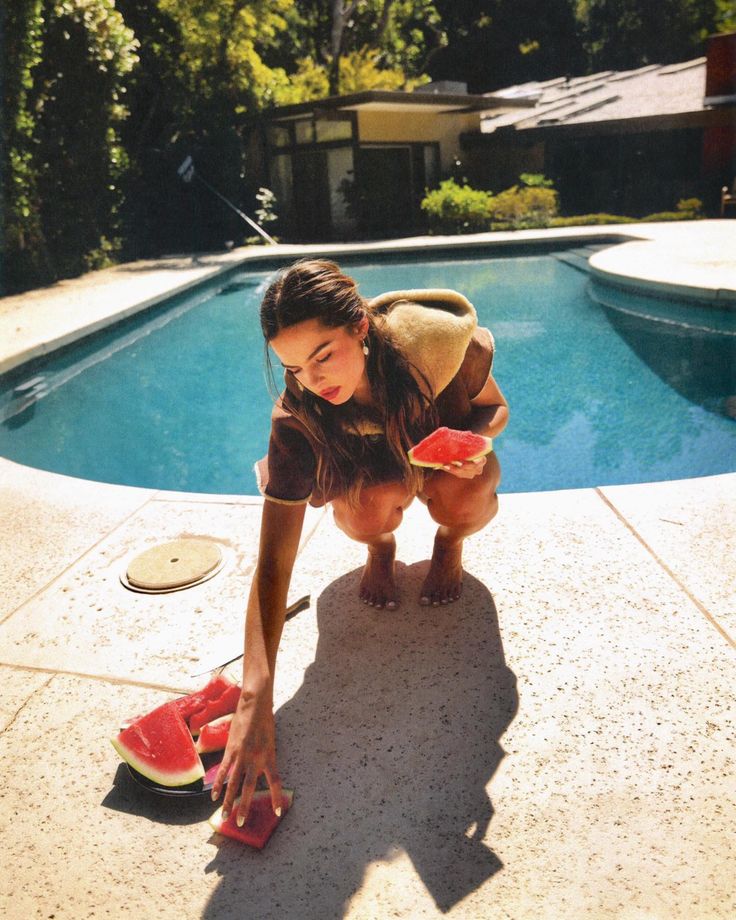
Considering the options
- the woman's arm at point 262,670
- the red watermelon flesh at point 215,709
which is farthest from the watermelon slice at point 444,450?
the red watermelon flesh at point 215,709

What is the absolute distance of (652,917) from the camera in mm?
1491

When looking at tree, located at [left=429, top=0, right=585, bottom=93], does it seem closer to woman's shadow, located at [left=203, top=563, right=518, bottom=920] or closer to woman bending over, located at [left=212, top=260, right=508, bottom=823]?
woman bending over, located at [left=212, top=260, right=508, bottom=823]

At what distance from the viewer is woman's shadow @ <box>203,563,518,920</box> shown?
→ 5.38 ft

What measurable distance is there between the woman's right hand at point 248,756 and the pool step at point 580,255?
490 inches

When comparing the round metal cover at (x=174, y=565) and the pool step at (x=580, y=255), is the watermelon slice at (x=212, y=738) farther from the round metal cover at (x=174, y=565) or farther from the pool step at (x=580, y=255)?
the pool step at (x=580, y=255)

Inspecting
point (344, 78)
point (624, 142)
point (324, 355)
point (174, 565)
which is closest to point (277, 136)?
point (344, 78)

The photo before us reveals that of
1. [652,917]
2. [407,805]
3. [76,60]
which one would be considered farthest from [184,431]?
[76,60]

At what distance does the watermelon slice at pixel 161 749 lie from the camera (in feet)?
6.17

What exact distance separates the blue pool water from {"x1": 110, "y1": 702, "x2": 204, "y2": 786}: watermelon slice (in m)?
3.65

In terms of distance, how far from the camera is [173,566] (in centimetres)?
301

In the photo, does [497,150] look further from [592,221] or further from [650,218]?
[650,218]

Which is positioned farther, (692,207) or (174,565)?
(692,207)

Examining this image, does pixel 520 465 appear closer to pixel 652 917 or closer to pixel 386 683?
pixel 386 683

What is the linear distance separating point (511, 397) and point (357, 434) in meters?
5.19
